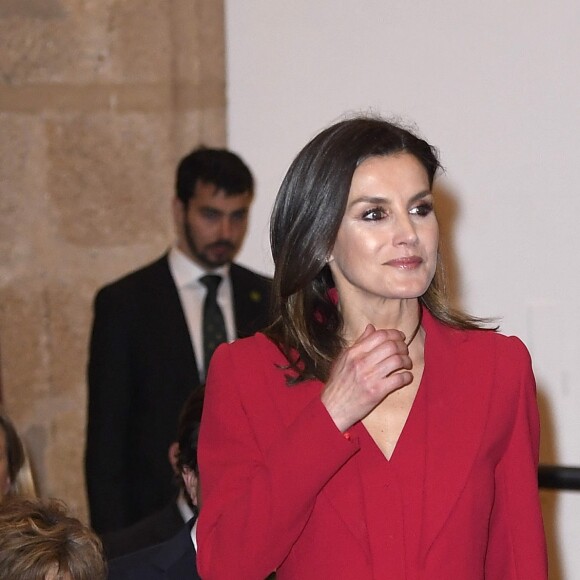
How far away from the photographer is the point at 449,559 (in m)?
1.92

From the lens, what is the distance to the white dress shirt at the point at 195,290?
382 cm

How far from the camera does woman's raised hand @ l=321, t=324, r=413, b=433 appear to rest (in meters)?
1.87

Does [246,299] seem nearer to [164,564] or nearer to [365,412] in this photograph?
[164,564]

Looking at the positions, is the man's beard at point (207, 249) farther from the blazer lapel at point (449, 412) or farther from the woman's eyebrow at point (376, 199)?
the woman's eyebrow at point (376, 199)

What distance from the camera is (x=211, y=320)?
379 centimetres

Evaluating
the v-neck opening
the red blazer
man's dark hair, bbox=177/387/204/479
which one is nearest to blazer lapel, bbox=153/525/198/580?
man's dark hair, bbox=177/387/204/479

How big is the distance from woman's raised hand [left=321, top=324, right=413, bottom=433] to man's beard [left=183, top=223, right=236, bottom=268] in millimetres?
1990

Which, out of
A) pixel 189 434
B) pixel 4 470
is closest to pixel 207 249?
pixel 4 470

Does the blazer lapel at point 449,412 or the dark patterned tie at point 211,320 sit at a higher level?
the blazer lapel at point 449,412

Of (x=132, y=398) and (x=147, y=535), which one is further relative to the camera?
(x=132, y=398)

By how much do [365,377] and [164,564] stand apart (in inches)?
28.6

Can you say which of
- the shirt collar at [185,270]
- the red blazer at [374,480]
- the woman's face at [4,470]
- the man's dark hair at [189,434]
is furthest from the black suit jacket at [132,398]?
the red blazer at [374,480]

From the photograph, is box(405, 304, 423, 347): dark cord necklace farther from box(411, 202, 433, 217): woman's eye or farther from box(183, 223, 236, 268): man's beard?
box(183, 223, 236, 268): man's beard

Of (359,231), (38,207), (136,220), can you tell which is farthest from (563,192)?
(359,231)
